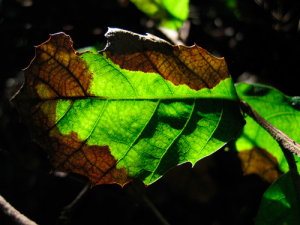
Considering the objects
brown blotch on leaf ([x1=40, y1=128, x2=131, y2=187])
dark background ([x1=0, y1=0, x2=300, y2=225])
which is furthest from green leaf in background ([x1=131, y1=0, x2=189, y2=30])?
brown blotch on leaf ([x1=40, y1=128, x2=131, y2=187])

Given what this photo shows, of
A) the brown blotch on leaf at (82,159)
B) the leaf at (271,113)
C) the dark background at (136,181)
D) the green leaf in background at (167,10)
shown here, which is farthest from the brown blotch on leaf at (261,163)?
the green leaf in background at (167,10)

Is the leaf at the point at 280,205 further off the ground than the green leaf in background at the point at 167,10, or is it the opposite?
the green leaf in background at the point at 167,10

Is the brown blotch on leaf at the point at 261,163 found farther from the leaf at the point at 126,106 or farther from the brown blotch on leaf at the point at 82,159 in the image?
the brown blotch on leaf at the point at 82,159

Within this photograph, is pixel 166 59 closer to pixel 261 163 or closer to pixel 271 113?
pixel 271 113

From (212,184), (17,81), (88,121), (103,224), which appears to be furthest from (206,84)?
(17,81)

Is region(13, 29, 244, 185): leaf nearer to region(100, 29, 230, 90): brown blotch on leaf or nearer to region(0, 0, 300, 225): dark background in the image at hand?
region(100, 29, 230, 90): brown blotch on leaf

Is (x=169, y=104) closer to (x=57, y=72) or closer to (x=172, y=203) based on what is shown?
(x=57, y=72)
